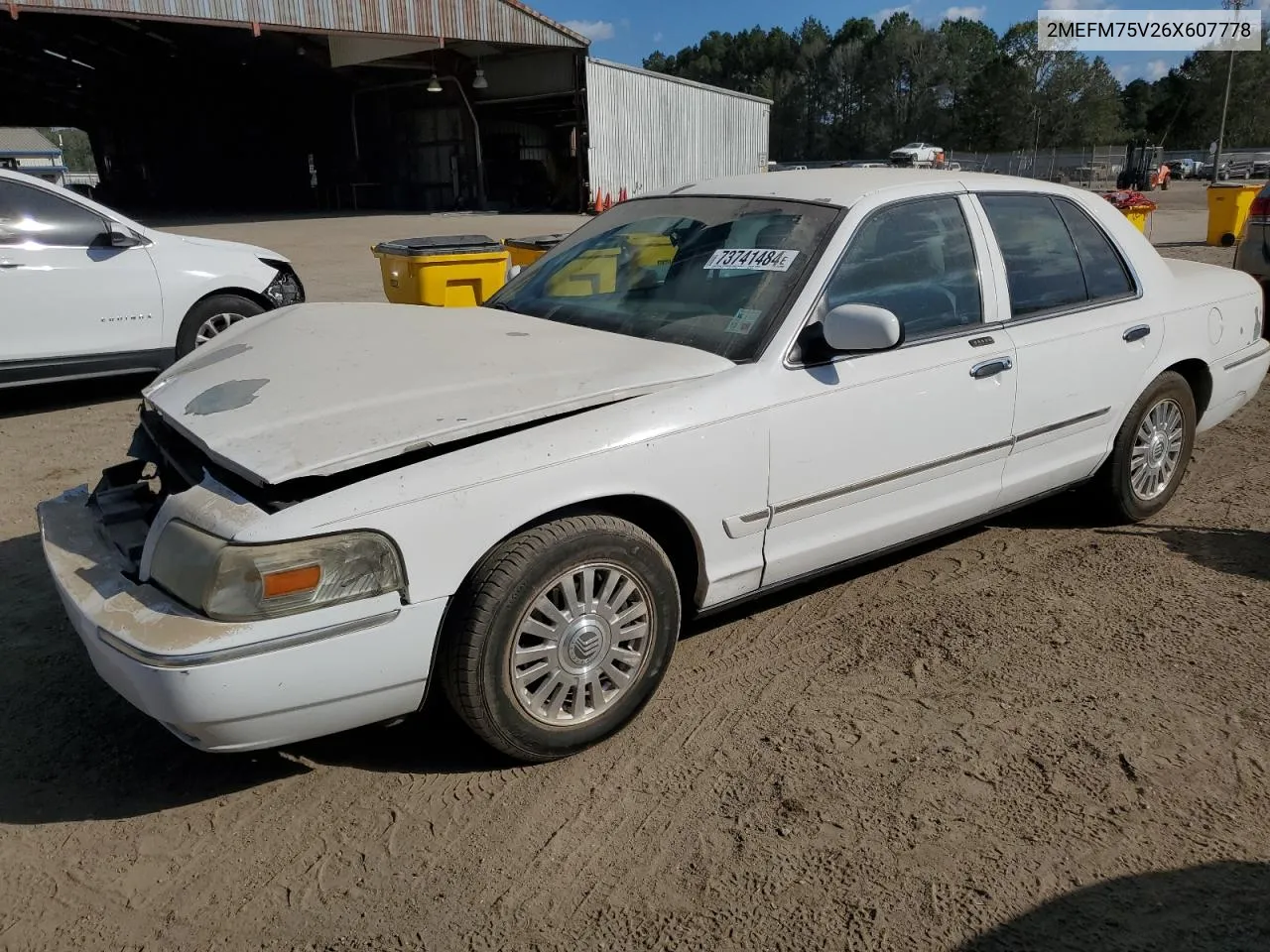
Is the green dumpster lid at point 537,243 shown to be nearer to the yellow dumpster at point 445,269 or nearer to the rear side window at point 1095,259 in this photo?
the yellow dumpster at point 445,269

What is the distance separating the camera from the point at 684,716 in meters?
3.18

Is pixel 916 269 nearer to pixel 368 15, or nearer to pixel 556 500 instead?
pixel 556 500

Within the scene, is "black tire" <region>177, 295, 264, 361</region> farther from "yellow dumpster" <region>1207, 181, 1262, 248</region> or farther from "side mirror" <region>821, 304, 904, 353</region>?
"yellow dumpster" <region>1207, 181, 1262, 248</region>

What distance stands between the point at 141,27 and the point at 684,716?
94.6ft

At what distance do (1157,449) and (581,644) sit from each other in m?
3.21

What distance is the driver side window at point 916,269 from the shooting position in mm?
3488

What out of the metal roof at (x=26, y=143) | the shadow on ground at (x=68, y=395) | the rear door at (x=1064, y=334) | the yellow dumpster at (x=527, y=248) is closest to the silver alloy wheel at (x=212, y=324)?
the shadow on ground at (x=68, y=395)

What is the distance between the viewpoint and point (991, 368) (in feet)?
12.1

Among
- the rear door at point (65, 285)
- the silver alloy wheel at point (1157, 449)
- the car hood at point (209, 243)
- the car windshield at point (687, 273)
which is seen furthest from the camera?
the car hood at point (209, 243)

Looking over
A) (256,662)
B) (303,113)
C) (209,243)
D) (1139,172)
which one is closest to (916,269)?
(256,662)

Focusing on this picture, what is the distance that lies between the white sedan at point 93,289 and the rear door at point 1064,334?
5597 mm

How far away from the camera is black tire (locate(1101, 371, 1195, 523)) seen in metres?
4.39

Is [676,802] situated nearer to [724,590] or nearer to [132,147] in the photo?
[724,590]

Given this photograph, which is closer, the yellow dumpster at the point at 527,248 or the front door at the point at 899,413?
the front door at the point at 899,413
